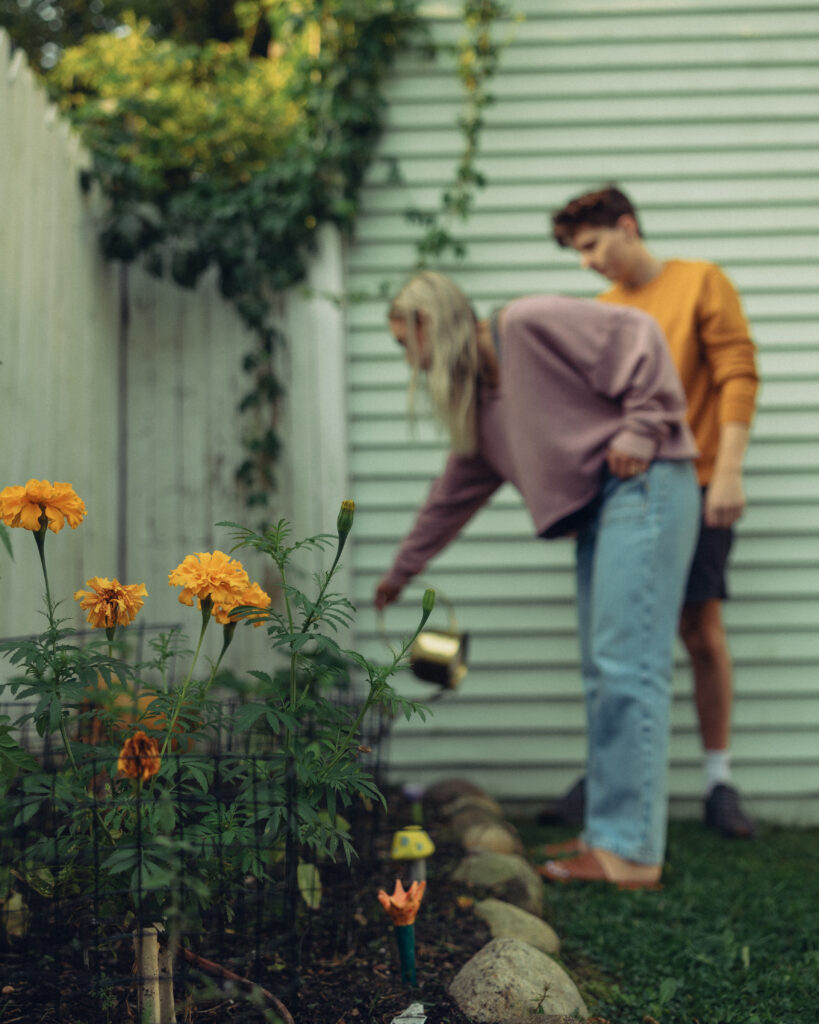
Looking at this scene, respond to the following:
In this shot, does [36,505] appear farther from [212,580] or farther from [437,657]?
[437,657]

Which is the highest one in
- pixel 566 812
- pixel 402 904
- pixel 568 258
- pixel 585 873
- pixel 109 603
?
pixel 568 258

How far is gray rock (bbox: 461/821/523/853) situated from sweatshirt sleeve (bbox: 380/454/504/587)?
643 mm

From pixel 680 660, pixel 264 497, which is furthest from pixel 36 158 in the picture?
pixel 680 660

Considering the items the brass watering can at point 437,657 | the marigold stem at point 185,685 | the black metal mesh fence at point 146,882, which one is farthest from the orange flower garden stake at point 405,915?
the brass watering can at point 437,657

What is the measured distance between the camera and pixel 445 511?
7.98 ft

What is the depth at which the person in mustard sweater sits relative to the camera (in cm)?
247

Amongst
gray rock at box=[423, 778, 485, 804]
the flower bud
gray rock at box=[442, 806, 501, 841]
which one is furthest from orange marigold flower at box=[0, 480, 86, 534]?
gray rock at box=[423, 778, 485, 804]

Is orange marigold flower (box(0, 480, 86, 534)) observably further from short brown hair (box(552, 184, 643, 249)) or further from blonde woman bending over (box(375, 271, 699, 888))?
short brown hair (box(552, 184, 643, 249))

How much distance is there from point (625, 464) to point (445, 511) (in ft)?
1.87

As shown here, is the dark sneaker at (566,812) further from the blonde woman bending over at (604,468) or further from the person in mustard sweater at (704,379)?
the blonde woman bending over at (604,468)

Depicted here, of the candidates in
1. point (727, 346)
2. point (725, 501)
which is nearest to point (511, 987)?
point (725, 501)

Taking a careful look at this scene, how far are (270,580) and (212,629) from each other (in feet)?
0.85

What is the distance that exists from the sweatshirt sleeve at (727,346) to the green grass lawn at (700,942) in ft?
3.96

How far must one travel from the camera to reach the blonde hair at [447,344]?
221cm
